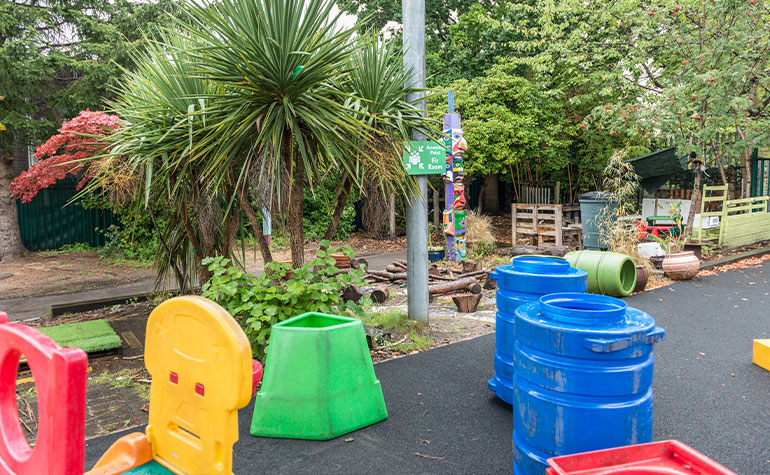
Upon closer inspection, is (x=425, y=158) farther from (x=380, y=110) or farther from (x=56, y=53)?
(x=56, y=53)

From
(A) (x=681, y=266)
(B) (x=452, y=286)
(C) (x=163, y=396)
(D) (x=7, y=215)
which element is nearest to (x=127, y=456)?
(C) (x=163, y=396)

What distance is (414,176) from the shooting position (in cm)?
589

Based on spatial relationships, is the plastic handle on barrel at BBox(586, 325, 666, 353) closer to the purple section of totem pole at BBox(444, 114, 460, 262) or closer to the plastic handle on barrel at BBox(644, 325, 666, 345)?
the plastic handle on barrel at BBox(644, 325, 666, 345)

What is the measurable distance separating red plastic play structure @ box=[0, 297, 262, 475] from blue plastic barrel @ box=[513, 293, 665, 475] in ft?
4.83

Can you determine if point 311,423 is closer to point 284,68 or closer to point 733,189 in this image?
point 284,68

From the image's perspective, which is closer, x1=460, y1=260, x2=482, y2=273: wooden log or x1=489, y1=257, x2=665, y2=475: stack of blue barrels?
x1=489, y1=257, x2=665, y2=475: stack of blue barrels

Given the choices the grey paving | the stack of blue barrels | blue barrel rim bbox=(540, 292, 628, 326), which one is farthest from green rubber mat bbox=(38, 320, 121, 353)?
blue barrel rim bbox=(540, 292, 628, 326)

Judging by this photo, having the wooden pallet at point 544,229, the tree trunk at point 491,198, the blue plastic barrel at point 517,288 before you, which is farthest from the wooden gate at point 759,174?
the blue plastic barrel at point 517,288

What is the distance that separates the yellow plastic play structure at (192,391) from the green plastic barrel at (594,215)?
11023 millimetres

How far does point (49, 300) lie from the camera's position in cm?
877

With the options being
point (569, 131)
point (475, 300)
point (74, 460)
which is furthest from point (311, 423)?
point (569, 131)

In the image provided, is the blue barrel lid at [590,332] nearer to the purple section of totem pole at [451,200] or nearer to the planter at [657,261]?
the planter at [657,261]

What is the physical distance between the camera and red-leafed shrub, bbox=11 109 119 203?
6519 millimetres

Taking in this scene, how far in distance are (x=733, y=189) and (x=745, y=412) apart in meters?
13.8
